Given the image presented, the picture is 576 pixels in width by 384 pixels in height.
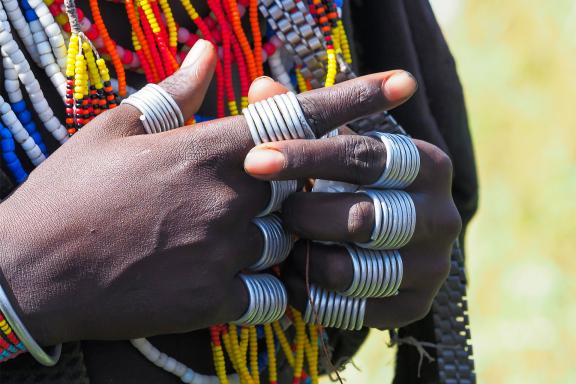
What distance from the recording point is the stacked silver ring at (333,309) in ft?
3.81

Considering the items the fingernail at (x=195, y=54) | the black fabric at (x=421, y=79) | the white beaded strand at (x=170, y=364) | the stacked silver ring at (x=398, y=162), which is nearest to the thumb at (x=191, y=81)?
the fingernail at (x=195, y=54)

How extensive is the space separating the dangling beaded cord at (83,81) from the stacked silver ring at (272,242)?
248mm

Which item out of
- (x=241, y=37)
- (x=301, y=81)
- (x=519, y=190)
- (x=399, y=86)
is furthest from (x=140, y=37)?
(x=519, y=190)

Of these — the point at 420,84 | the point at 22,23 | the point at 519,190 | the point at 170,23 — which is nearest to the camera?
the point at 22,23

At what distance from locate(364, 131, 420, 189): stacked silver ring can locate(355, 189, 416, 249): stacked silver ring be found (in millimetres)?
12

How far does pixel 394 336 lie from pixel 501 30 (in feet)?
11.3

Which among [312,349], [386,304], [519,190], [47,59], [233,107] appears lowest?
[519,190]

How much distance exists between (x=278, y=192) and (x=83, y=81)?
278mm

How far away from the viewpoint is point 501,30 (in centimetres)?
464

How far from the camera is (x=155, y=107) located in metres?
1.05

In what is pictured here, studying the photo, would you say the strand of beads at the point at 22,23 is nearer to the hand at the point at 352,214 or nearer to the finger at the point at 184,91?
the finger at the point at 184,91

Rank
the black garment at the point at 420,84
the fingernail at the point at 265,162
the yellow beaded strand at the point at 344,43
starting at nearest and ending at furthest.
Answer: the fingernail at the point at 265,162 < the yellow beaded strand at the point at 344,43 < the black garment at the point at 420,84

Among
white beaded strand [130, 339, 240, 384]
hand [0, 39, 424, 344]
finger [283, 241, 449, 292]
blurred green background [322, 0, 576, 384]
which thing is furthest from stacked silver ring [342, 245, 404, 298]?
blurred green background [322, 0, 576, 384]

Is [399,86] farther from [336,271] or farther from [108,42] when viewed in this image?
[108,42]
